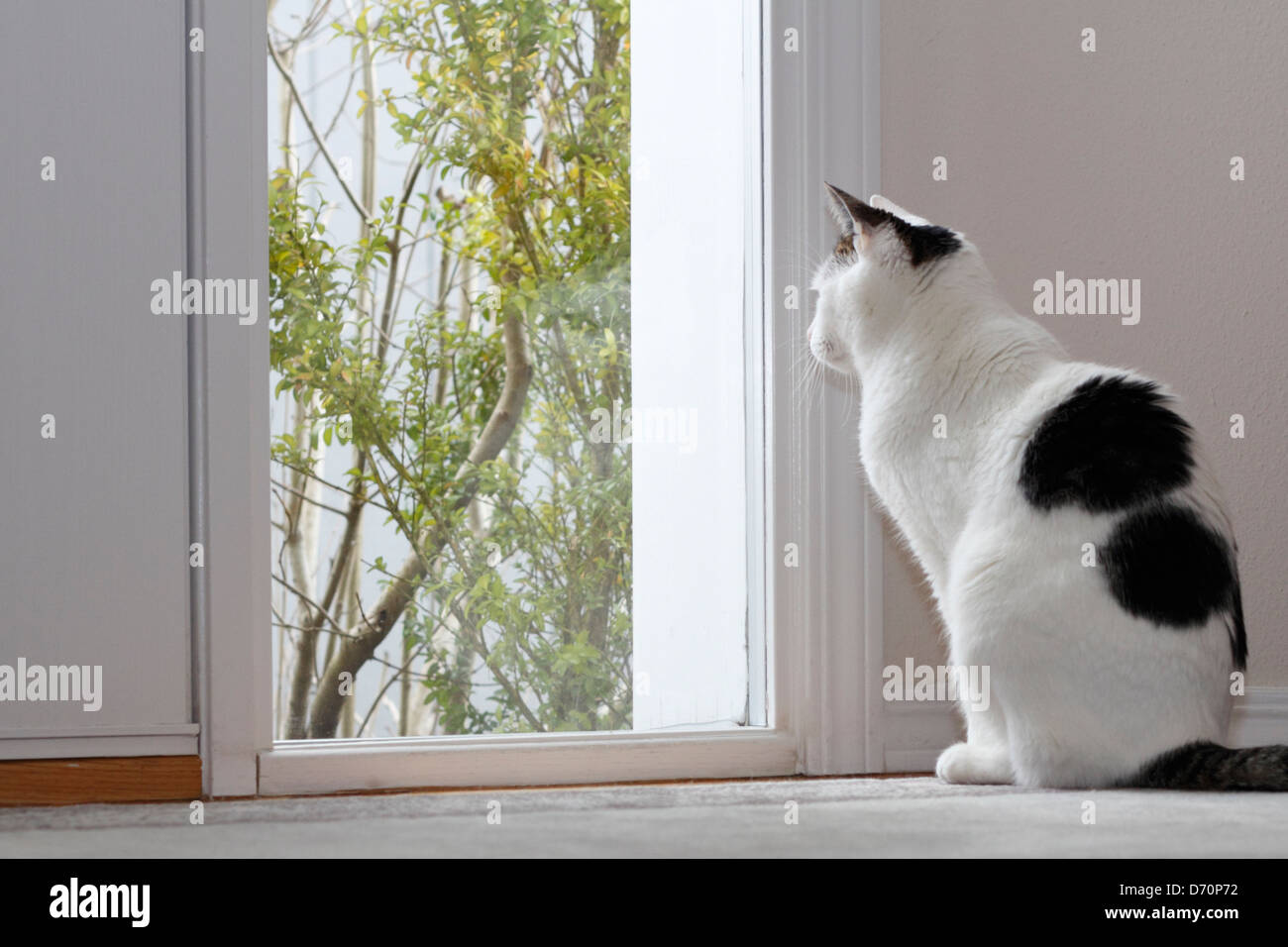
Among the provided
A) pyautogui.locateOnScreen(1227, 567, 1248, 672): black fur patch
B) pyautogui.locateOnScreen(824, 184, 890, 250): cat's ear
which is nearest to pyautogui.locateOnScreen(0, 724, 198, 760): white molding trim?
pyautogui.locateOnScreen(824, 184, 890, 250): cat's ear

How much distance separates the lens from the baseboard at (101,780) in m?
1.78

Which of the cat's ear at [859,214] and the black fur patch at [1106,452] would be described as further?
the cat's ear at [859,214]

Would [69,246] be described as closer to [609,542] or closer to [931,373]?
[609,542]

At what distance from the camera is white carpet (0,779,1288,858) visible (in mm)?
1259

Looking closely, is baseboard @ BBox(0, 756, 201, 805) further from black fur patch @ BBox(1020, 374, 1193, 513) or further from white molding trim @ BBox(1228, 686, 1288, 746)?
white molding trim @ BBox(1228, 686, 1288, 746)

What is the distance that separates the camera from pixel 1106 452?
1608 mm

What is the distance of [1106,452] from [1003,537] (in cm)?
17

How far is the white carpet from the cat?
7 centimetres

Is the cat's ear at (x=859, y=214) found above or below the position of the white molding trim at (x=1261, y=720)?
above

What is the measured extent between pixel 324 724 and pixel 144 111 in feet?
3.33

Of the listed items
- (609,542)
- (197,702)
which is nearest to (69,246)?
(197,702)

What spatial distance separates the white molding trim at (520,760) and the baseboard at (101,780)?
12 cm

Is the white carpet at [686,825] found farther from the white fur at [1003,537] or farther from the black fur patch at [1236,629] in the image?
the black fur patch at [1236,629]

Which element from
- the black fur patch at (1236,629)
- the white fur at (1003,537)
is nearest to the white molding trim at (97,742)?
the white fur at (1003,537)
